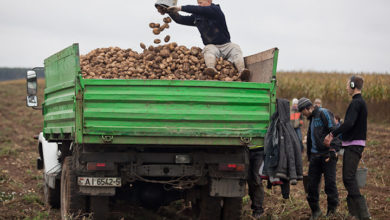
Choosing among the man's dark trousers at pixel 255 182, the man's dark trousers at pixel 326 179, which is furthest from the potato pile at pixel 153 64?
the man's dark trousers at pixel 326 179

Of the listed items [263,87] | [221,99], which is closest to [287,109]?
[263,87]

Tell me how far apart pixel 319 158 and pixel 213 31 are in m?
2.36

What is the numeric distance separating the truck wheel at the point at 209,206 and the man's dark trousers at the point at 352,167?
68.4 inches

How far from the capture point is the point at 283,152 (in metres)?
6.09

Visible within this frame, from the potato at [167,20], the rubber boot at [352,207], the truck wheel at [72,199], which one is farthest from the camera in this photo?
the potato at [167,20]

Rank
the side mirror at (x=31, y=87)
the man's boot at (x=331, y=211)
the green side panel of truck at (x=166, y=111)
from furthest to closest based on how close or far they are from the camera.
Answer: the side mirror at (x=31, y=87), the man's boot at (x=331, y=211), the green side panel of truck at (x=166, y=111)

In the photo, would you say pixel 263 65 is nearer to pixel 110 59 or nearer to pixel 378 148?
pixel 110 59

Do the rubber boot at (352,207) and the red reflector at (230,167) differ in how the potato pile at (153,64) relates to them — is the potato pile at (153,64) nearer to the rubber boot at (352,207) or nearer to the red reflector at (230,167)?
the red reflector at (230,167)

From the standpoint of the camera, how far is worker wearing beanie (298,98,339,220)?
→ 744 cm

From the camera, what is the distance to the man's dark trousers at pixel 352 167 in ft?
23.2

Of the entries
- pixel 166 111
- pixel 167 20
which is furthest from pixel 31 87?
pixel 166 111

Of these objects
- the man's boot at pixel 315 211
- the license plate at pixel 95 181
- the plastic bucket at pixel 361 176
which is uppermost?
the license plate at pixel 95 181

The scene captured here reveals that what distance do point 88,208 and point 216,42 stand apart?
296 cm

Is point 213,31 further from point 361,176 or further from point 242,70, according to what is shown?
point 361,176
